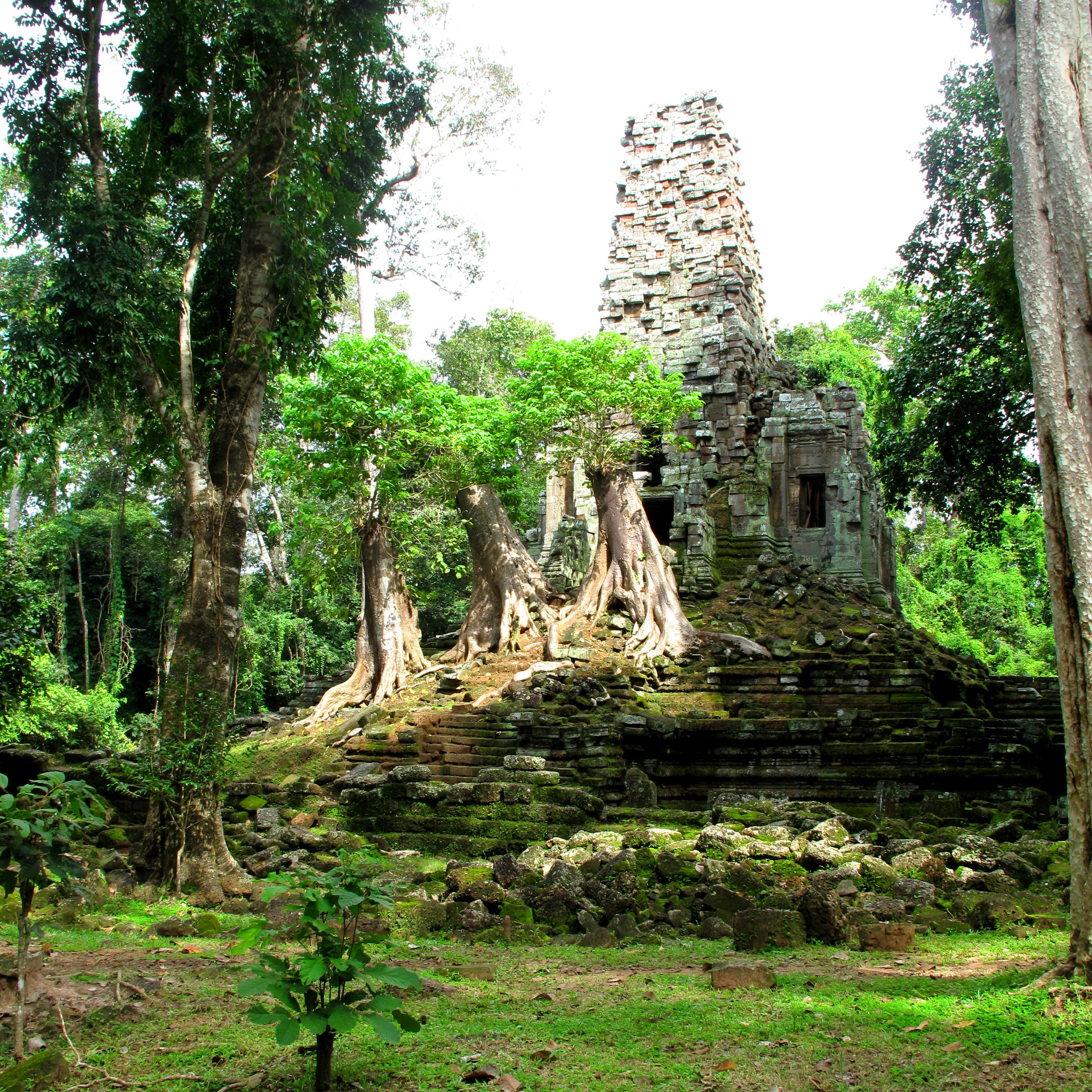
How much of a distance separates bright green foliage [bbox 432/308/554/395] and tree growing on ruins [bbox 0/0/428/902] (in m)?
17.7

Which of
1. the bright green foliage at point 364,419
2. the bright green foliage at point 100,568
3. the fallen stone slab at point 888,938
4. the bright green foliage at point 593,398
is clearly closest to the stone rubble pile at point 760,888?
the fallen stone slab at point 888,938

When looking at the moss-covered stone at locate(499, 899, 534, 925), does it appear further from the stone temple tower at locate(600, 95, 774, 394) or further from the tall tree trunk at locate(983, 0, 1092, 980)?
the stone temple tower at locate(600, 95, 774, 394)

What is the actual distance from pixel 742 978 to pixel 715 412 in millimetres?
17547

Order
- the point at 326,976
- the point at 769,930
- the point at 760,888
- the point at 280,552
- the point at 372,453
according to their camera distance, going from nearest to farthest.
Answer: the point at 326,976 → the point at 769,930 → the point at 760,888 → the point at 372,453 → the point at 280,552

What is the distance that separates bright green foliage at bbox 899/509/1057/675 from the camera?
28953 mm

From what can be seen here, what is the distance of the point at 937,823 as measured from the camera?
32.7 feet

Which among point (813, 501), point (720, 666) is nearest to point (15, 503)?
point (720, 666)

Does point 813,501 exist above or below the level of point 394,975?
above

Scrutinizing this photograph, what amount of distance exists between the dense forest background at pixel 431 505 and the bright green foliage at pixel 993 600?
7 centimetres

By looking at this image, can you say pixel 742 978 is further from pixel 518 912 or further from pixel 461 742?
pixel 461 742

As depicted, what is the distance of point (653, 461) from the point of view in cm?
2205

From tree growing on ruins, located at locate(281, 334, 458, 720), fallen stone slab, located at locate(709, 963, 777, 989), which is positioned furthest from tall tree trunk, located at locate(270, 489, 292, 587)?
fallen stone slab, located at locate(709, 963, 777, 989)

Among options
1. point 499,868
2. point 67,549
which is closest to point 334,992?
point 499,868

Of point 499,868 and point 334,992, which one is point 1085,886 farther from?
point 499,868
